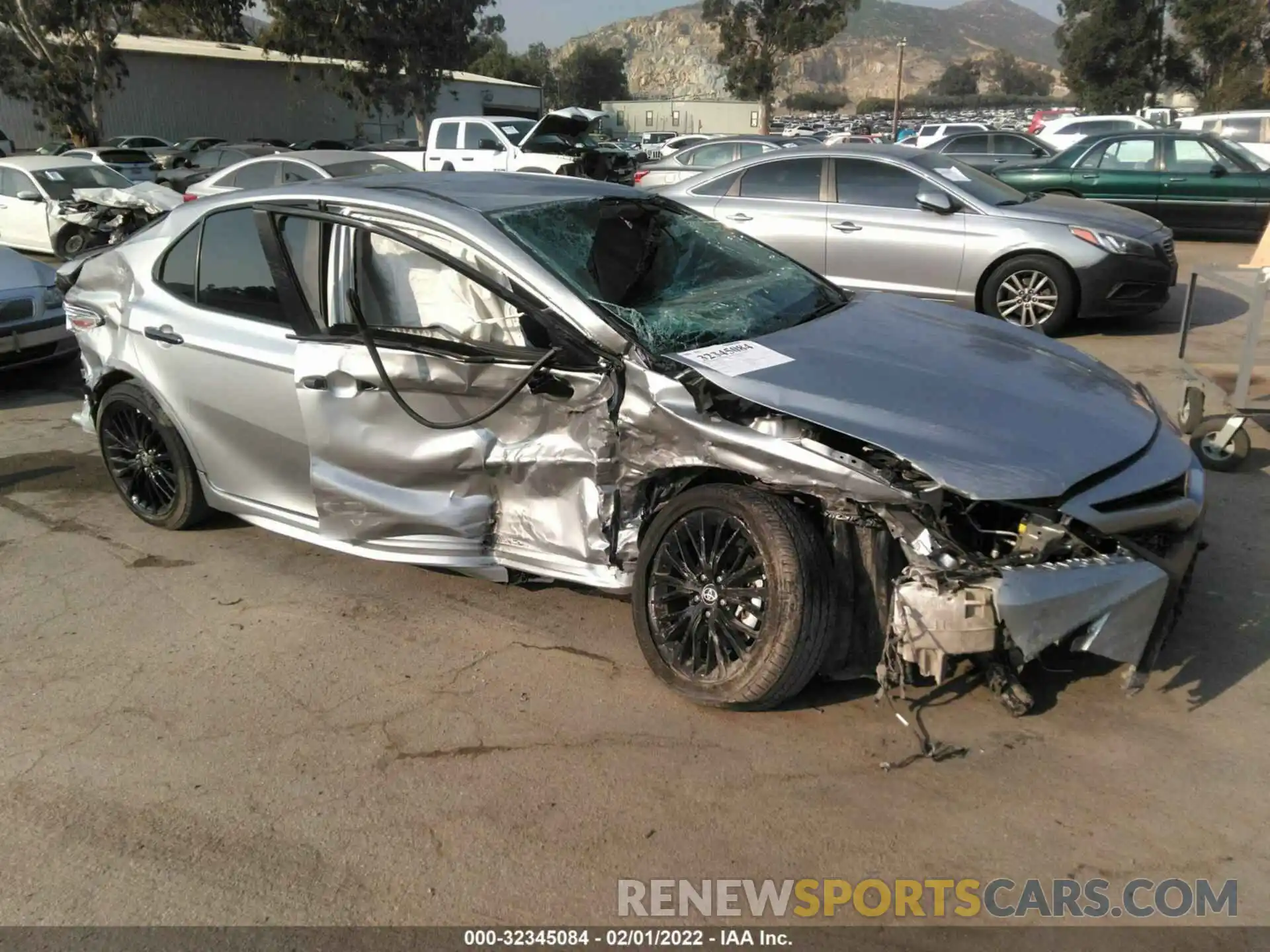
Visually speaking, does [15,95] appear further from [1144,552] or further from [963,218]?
[1144,552]

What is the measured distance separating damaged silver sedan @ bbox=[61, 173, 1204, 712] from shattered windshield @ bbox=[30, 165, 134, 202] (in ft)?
41.0

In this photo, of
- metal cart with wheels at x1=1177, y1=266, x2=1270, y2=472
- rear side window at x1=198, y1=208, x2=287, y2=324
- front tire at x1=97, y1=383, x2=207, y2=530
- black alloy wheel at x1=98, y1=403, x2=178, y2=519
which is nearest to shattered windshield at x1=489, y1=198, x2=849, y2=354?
rear side window at x1=198, y1=208, x2=287, y2=324

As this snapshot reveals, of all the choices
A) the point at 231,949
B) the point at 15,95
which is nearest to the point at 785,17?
the point at 15,95

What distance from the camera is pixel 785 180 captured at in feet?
31.1

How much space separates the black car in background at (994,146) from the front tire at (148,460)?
16.4 metres

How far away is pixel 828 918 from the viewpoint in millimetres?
2635

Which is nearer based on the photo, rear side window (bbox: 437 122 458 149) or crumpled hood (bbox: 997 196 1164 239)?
crumpled hood (bbox: 997 196 1164 239)

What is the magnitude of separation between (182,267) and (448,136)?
17755 millimetres

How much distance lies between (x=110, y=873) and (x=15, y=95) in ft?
136

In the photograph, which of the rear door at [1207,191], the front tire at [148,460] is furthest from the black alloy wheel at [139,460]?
the rear door at [1207,191]

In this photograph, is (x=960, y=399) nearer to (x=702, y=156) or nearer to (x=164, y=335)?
(x=164, y=335)

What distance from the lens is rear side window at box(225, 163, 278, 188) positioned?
45.4ft

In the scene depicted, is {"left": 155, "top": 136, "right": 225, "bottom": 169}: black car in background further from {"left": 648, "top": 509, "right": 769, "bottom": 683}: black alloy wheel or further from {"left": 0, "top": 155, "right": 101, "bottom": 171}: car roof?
{"left": 648, "top": 509, "right": 769, "bottom": 683}: black alloy wheel

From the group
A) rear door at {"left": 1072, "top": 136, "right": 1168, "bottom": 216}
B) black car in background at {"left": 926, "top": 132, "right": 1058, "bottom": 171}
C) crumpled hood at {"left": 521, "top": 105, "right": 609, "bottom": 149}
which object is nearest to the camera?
rear door at {"left": 1072, "top": 136, "right": 1168, "bottom": 216}
